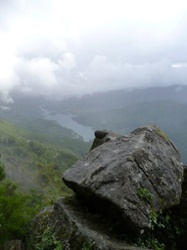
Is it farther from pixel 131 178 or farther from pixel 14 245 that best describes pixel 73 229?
pixel 14 245

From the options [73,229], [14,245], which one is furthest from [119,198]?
[14,245]

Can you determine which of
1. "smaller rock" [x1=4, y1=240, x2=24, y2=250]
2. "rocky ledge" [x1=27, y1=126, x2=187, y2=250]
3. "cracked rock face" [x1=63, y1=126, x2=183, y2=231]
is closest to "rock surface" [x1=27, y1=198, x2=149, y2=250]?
"rocky ledge" [x1=27, y1=126, x2=187, y2=250]

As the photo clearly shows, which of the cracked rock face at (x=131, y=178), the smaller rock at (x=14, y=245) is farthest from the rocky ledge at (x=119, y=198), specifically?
the smaller rock at (x=14, y=245)

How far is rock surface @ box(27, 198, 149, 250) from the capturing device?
12.7m

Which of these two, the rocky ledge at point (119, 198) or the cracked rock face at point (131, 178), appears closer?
the rocky ledge at point (119, 198)

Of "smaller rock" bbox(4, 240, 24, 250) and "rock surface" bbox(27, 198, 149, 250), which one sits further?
"smaller rock" bbox(4, 240, 24, 250)

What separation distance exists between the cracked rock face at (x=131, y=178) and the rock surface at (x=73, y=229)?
687 mm

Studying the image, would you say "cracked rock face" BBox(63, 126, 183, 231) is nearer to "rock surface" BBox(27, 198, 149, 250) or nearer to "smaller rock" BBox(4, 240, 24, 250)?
"rock surface" BBox(27, 198, 149, 250)

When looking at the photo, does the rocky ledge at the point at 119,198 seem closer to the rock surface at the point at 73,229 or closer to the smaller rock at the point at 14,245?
the rock surface at the point at 73,229

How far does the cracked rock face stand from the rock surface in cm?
69

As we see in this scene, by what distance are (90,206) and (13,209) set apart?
4374 mm

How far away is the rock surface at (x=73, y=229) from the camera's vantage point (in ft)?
41.7

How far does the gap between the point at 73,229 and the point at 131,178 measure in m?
3.14

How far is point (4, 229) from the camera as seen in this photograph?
16.8 metres
